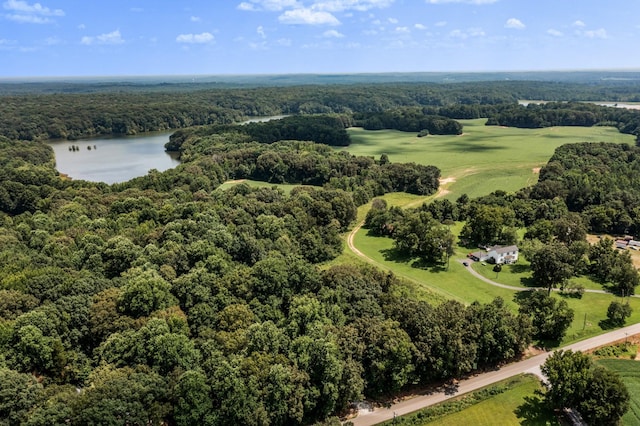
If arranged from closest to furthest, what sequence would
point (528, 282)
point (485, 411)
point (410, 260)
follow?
point (485, 411), point (528, 282), point (410, 260)

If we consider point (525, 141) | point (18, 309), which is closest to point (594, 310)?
point (18, 309)

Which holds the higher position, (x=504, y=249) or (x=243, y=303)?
(x=243, y=303)

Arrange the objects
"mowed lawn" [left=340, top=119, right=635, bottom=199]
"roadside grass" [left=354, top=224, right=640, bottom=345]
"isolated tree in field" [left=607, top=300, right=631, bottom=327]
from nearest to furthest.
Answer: "isolated tree in field" [left=607, top=300, right=631, bottom=327]
"roadside grass" [left=354, top=224, right=640, bottom=345]
"mowed lawn" [left=340, top=119, right=635, bottom=199]

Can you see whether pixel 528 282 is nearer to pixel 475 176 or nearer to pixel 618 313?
pixel 618 313

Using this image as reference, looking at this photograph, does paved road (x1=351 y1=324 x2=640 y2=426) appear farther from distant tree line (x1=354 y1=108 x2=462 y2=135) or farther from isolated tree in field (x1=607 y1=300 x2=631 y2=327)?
distant tree line (x1=354 y1=108 x2=462 y2=135)

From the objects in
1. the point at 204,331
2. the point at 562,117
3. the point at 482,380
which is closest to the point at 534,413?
the point at 482,380

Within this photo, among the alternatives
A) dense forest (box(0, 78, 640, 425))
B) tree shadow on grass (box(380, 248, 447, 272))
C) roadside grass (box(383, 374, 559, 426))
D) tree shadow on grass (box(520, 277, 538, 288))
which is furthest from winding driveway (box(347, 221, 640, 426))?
tree shadow on grass (box(380, 248, 447, 272))

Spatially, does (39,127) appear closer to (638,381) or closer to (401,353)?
(401,353)

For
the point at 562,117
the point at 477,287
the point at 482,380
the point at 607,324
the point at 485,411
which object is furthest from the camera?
the point at 562,117
